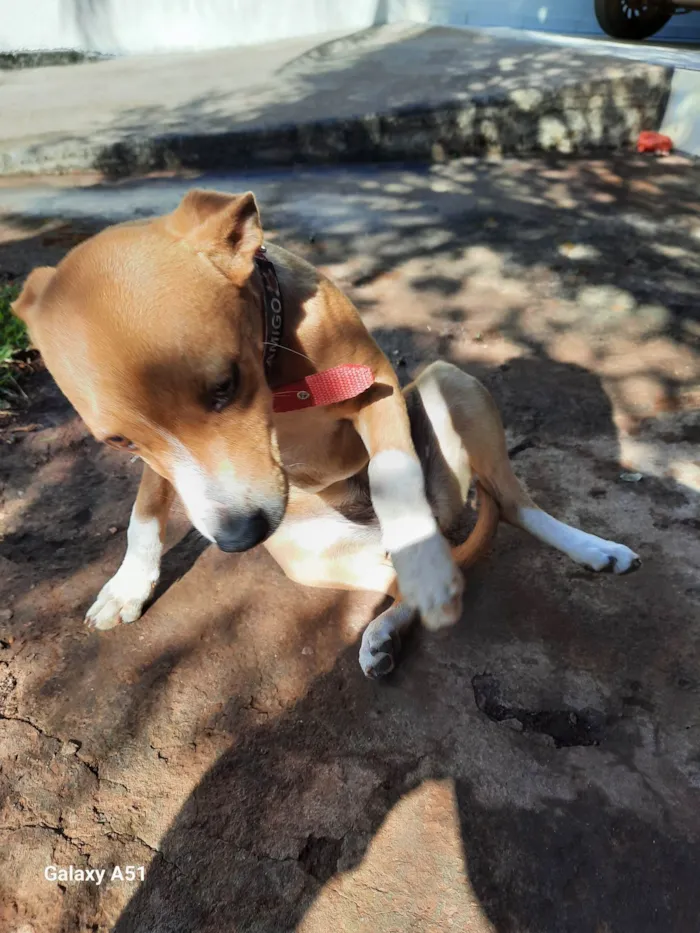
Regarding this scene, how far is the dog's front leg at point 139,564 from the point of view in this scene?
283 centimetres

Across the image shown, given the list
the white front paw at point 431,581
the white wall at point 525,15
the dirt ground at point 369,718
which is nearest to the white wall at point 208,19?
the white wall at point 525,15

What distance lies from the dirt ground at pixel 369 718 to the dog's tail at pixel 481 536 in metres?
0.11

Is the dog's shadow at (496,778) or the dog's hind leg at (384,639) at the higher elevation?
the dog's hind leg at (384,639)

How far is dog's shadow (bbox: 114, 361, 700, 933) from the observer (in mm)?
1916

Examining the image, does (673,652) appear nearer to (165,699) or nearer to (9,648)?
(165,699)

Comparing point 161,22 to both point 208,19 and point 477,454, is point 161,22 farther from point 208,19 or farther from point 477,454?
point 477,454

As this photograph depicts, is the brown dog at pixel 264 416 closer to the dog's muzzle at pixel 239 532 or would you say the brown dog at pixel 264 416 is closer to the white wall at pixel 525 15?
the dog's muzzle at pixel 239 532

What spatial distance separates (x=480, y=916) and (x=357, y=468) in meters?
1.67

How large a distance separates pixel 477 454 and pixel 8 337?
3186 millimetres

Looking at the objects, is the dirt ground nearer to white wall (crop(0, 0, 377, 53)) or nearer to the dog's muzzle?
the dog's muzzle

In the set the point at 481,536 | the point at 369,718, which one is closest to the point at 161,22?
the point at 481,536

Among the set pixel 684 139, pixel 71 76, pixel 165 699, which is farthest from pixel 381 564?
pixel 71 76

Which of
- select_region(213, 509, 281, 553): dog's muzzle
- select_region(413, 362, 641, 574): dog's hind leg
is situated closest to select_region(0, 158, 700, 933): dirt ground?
select_region(413, 362, 641, 574): dog's hind leg

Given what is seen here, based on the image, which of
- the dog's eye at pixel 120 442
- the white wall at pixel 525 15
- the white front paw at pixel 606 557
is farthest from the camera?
the white wall at pixel 525 15
